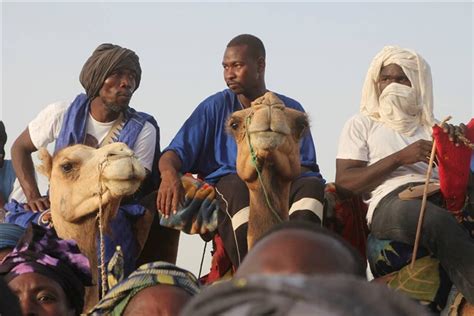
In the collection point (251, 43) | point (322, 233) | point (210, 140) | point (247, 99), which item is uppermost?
point (322, 233)

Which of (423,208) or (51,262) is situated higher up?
(51,262)

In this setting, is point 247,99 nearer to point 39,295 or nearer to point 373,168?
point 373,168

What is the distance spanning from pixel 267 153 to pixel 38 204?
178 cm

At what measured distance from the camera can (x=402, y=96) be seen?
24.3ft

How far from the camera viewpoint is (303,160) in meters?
7.46

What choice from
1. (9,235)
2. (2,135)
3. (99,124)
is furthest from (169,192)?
(2,135)

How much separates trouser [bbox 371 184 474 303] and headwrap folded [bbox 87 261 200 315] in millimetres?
3311

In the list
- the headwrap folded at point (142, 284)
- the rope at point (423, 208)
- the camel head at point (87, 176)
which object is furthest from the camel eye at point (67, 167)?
the headwrap folded at point (142, 284)

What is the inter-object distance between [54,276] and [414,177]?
305 centimetres

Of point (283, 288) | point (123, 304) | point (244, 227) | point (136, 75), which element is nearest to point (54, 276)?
point (123, 304)

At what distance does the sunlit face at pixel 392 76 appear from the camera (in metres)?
7.64

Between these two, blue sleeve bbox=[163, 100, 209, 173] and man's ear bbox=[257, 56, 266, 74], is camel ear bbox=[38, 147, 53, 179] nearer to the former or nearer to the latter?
blue sleeve bbox=[163, 100, 209, 173]

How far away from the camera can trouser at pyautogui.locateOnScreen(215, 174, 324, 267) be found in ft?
22.7

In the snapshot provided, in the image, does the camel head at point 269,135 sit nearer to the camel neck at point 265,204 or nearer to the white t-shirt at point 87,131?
the camel neck at point 265,204
